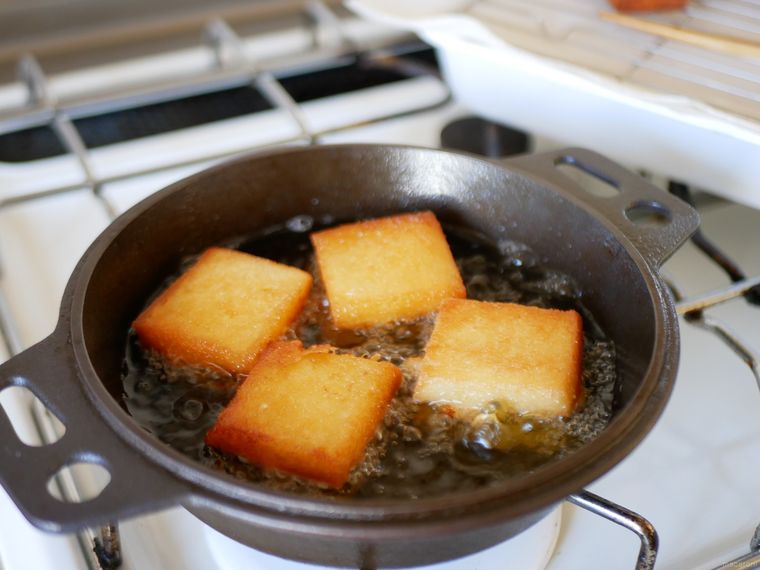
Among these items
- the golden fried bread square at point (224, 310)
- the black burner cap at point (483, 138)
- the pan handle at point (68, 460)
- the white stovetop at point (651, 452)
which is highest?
the pan handle at point (68, 460)

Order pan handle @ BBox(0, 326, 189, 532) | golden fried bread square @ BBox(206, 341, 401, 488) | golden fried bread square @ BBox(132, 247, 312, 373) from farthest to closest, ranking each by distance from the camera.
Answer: golden fried bread square @ BBox(132, 247, 312, 373), golden fried bread square @ BBox(206, 341, 401, 488), pan handle @ BBox(0, 326, 189, 532)

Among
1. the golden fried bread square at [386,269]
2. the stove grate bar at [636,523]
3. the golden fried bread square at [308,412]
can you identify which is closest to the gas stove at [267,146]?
the stove grate bar at [636,523]

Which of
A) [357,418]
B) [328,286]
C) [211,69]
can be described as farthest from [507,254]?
[211,69]

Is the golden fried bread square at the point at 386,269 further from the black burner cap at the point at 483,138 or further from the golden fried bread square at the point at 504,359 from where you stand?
the black burner cap at the point at 483,138

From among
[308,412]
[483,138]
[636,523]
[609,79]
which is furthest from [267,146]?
[636,523]

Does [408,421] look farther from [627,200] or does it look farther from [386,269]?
[627,200]

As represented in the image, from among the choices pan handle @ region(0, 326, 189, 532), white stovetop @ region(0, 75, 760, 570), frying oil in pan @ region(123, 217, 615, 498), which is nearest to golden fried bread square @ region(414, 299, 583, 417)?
frying oil in pan @ region(123, 217, 615, 498)

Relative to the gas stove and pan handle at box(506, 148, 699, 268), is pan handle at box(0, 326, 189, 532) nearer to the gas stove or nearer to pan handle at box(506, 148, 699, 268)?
the gas stove
